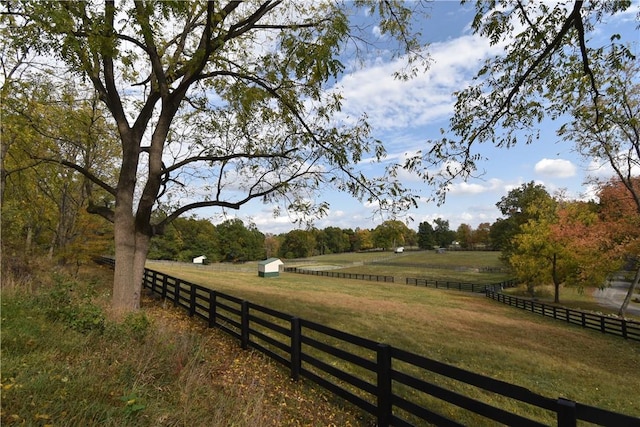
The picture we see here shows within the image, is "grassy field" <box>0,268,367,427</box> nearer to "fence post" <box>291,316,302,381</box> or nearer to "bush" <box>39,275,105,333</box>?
"bush" <box>39,275,105,333</box>

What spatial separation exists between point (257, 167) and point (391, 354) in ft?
26.2

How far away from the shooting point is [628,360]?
14.1 meters

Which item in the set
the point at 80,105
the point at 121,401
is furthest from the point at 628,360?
the point at 80,105

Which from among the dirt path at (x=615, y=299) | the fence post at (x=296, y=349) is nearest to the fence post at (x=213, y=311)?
the fence post at (x=296, y=349)

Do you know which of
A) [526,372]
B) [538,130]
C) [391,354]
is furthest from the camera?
[526,372]

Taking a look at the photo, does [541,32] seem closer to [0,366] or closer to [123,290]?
[0,366]

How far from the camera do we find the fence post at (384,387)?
4988mm

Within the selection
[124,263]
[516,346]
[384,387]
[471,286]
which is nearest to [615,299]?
[471,286]

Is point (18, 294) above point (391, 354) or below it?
above

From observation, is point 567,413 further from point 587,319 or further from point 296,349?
point 587,319

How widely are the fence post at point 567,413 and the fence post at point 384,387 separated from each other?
7.30 ft

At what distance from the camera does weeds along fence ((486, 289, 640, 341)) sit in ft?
61.2

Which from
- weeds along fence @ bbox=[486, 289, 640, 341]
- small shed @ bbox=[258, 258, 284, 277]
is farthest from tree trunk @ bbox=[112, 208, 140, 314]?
small shed @ bbox=[258, 258, 284, 277]

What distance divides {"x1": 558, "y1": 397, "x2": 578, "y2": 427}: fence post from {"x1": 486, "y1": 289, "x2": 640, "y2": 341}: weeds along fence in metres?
20.6
